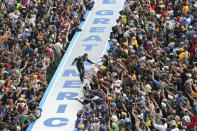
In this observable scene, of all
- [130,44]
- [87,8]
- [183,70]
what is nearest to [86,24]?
[87,8]

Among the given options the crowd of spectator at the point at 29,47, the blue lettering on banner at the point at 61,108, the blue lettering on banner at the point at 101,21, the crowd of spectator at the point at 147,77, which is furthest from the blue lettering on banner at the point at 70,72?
the blue lettering on banner at the point at 101,21

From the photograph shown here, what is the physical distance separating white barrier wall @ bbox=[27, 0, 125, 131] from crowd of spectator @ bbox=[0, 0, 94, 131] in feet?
1.38

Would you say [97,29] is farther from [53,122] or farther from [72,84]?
[53,122]

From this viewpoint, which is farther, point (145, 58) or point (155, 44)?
point (155, 44)

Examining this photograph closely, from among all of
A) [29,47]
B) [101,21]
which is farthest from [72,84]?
[101,21]

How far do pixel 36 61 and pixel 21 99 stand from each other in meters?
3.51

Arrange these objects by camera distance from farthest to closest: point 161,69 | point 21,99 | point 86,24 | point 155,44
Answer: point 86,24
point 155,44
point 161,69
point 21,99

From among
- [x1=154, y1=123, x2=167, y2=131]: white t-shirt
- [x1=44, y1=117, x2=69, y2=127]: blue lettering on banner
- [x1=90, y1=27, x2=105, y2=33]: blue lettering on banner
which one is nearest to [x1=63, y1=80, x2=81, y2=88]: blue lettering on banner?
[x1=44, y1=117, x2=69, y2=127]: blue lettering on banner

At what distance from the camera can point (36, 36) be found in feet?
82.7

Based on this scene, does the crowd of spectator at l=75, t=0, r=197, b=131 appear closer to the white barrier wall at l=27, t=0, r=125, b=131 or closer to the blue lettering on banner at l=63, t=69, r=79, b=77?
the white barrier wall at l=27, t=0, r=125, b=131

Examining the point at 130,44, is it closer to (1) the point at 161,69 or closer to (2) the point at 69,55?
(1) the point at 161,69

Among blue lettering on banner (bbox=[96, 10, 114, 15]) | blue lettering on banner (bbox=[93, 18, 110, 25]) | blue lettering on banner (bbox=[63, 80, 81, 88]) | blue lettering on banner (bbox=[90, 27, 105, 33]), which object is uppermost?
blue lettering on banner (bbox=[96, 10, 114, 15])

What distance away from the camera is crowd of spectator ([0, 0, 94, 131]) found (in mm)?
20078

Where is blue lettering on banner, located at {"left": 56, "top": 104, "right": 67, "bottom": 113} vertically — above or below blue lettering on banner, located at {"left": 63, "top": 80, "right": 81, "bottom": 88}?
below
